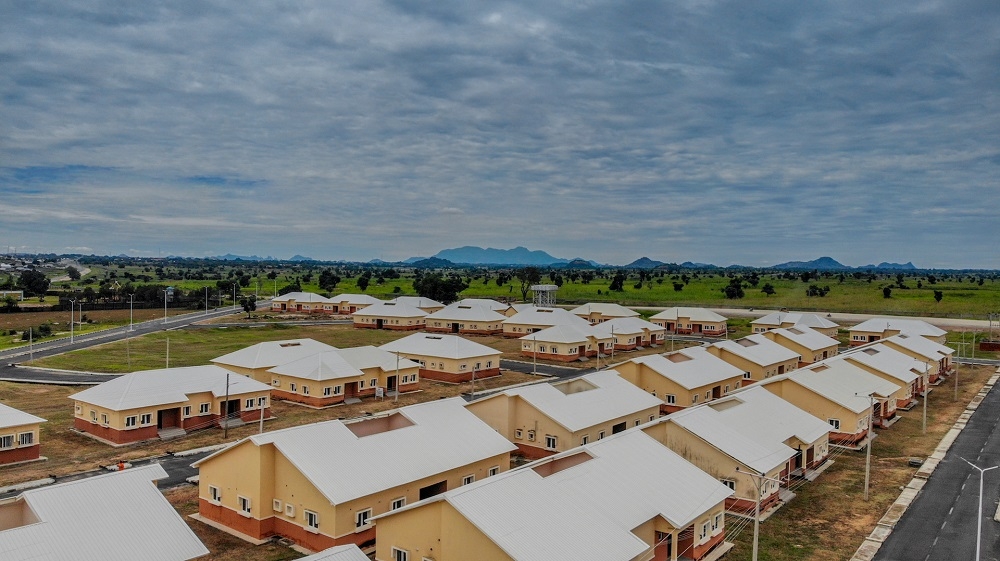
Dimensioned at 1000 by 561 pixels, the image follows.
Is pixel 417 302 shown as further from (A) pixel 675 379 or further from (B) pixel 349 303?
(A) pixel 675 379

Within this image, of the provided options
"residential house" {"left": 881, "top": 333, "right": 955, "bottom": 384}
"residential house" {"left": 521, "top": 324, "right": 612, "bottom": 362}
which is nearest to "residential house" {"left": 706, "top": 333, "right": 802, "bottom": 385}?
"residential house" {"left": 881, "top": 333, "right": 955, "bottom": 384}

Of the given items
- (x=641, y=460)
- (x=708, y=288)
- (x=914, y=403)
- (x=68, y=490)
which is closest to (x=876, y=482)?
(x=641, y=460)

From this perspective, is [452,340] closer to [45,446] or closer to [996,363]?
[45,446]

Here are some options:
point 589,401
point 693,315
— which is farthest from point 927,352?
point 589,401

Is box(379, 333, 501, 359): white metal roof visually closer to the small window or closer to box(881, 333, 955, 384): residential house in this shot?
the small window

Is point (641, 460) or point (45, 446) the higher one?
point (641, 460)
